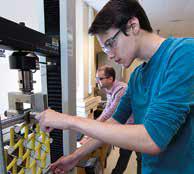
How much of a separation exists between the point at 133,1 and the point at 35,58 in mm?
416

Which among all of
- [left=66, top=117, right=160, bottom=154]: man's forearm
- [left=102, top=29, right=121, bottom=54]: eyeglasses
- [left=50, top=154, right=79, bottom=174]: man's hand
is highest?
[left=102, top=29, right=121, bottom=54]: eyeglasses

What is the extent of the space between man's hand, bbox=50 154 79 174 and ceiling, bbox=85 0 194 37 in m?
2.56

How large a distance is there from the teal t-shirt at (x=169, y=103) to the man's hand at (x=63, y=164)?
33 centimetres

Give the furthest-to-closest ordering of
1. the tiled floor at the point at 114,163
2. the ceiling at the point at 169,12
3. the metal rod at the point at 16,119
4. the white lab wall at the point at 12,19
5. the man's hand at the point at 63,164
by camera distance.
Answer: the ceiling at the point at 169,12 < the tiled floor at the point at 114,163 < the white lab wall at the point at 12,19 < the man's hand at the point at 63,164 < the metal rod at the point at 16,119

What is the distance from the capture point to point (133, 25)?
2.20 ft

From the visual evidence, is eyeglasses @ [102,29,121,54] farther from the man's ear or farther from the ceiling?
the ceiling

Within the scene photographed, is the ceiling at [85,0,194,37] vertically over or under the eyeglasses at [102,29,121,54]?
over

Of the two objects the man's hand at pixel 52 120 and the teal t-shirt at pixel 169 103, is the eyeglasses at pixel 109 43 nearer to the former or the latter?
the teal t-shirt at pixel 169 103

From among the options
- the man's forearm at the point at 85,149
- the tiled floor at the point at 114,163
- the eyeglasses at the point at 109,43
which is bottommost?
the tiled floor at the point at 114,163

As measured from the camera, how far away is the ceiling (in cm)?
297

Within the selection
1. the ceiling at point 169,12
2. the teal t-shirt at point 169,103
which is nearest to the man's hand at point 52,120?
the teal t-shirt at point 169,103

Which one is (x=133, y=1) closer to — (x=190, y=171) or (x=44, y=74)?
(x=44, y=74)

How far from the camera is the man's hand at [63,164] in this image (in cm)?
82

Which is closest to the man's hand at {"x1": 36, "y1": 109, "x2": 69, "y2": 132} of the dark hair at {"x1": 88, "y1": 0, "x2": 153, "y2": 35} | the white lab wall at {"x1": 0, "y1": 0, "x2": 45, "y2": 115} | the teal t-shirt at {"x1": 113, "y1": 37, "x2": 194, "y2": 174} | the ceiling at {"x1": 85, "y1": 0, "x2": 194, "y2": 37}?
the teal t-shirt at {"x1": 113, "y1": 37, "x2": 194, "y2": 174}
